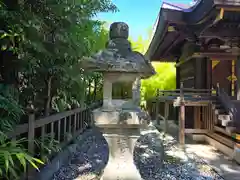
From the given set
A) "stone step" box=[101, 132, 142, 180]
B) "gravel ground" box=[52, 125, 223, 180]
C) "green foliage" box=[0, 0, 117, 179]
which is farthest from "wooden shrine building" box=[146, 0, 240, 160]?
"stone step" box=[101, 132, 142, 180]

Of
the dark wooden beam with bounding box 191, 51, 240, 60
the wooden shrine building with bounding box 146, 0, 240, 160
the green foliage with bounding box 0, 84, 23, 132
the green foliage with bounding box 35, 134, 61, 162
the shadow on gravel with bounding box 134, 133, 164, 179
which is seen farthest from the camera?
the dark wooden beam with bounding box 191, 51, 240, 60

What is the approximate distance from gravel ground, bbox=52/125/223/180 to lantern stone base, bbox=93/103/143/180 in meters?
0.81

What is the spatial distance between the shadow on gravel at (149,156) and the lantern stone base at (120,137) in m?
0.93

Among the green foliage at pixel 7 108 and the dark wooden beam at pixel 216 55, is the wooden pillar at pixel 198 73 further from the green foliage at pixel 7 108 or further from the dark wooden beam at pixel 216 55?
the green foliage at pixel 7 108

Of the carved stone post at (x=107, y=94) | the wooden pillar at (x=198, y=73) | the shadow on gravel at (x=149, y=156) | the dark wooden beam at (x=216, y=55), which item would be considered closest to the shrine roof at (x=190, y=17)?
the dark wooden beam at (x=216, y=55)

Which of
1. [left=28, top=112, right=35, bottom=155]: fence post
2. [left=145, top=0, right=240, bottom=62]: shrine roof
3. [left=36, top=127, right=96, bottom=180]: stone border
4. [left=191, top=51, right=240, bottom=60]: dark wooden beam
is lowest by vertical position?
[left=36, top=127, right=96, bottom=180]: stone border

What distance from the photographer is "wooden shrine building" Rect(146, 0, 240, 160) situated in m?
5.78

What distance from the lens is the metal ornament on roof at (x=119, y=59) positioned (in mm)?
3184

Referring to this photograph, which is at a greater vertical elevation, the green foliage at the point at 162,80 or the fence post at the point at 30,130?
the green foliage at the point at 162,80

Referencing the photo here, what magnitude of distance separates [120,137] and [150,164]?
1.95 meters

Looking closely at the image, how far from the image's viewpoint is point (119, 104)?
11.2 ft

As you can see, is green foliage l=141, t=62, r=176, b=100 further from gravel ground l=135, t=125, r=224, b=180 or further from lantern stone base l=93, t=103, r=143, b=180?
lantern stone base l=93, t=103, r=143, b=180

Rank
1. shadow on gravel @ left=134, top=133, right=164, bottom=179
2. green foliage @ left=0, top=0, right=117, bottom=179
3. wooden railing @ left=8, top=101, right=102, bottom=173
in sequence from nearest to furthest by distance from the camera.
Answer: green foliage @ left=0, top=0, right=117, bottom=179 < wooden railing @ left=8, top=101, right=102, bottom=173 < shadow on gravel @ left=134, top=133, right=164, bottom=179

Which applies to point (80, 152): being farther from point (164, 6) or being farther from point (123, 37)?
point (164, 6)
